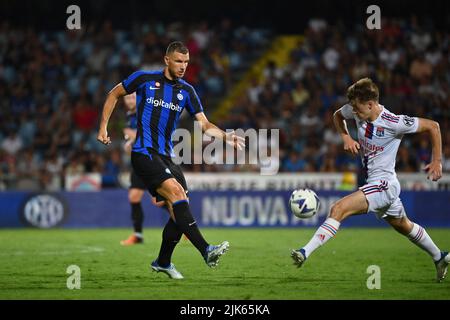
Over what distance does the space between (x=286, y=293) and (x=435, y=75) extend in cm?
1555

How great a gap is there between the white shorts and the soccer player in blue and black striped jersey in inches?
56.8

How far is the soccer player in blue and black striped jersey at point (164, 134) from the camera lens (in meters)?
8.45

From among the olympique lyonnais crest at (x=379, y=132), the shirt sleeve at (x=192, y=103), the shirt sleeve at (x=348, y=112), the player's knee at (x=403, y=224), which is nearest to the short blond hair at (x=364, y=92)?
the olympique lyonnais crest at (x=379, y=132)

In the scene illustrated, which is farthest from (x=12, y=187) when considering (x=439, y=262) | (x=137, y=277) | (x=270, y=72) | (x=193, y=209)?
(x=439, y=262)

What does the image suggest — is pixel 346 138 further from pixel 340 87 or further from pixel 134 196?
pixel 340 87

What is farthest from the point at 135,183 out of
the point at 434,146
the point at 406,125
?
the point at 434,146

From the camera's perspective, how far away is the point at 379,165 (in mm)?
8461

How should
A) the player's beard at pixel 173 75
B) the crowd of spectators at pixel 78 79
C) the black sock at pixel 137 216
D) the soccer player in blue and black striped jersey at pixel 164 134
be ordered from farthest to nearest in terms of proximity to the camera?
1. the crowd of spectators at pixel 78 79
2. the black sock at pixel 137 216
3. the player's beard at pixel 173 75
4. the soccer player in blue and black striped jersey at pixel 164 134

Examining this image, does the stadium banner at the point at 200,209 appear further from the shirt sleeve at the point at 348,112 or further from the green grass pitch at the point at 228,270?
the shirt sleeve at the point at 348,112

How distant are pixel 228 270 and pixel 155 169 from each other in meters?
1.71

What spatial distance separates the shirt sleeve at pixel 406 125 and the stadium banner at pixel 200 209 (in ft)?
30.8

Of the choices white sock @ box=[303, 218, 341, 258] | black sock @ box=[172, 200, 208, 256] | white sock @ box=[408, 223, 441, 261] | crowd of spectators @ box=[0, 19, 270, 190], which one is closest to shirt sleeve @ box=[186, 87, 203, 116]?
black sock @ box=[172, 200, 208, 256]

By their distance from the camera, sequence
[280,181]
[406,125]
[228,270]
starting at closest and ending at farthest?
[406,125]
[228,270]
[280,181]
